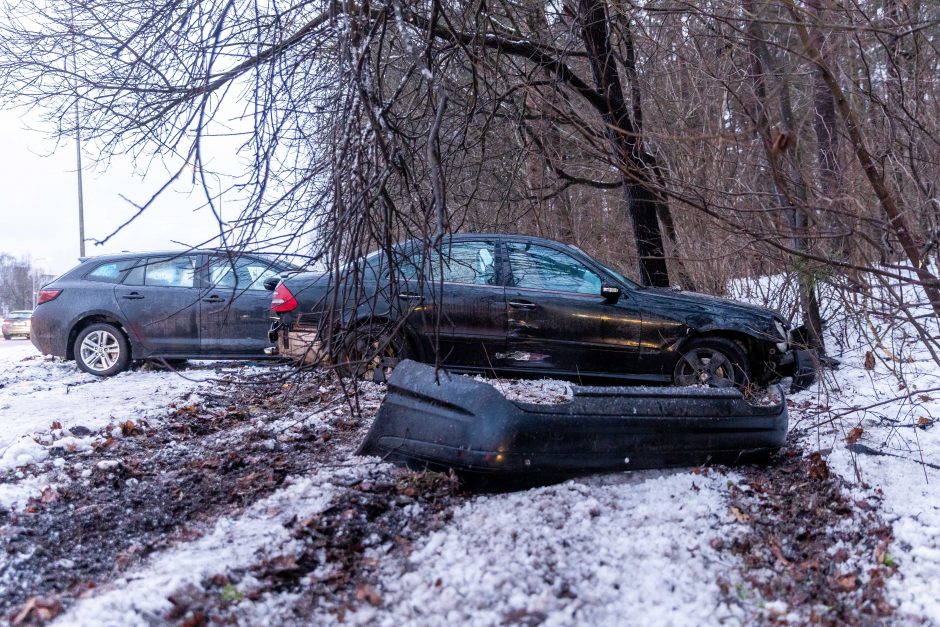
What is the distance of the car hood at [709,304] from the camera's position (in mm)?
6820

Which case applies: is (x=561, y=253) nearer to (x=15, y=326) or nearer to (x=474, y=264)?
(x=474, y=264)

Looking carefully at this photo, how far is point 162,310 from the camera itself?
870 centimetres

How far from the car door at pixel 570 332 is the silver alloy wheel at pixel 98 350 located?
16.2ft

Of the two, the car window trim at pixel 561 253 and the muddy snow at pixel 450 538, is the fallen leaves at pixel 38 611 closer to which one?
the muddy snow at pixel 450 538

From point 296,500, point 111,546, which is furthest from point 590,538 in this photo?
point 111,546

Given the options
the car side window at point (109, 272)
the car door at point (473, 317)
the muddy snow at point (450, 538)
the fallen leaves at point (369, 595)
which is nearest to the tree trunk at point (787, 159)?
the muddy snow at point (450, 538)

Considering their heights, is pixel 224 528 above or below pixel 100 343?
below

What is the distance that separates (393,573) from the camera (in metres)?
2.92

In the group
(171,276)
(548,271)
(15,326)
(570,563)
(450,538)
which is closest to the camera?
(570,563)

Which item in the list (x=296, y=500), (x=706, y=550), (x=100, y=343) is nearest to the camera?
(x=706, y=550)

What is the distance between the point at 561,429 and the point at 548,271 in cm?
338

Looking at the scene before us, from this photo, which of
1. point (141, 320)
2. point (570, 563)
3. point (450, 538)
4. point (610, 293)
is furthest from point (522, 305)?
point (141, 320)

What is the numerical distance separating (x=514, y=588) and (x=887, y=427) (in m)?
3.42

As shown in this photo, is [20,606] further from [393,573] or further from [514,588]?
[514,588]
